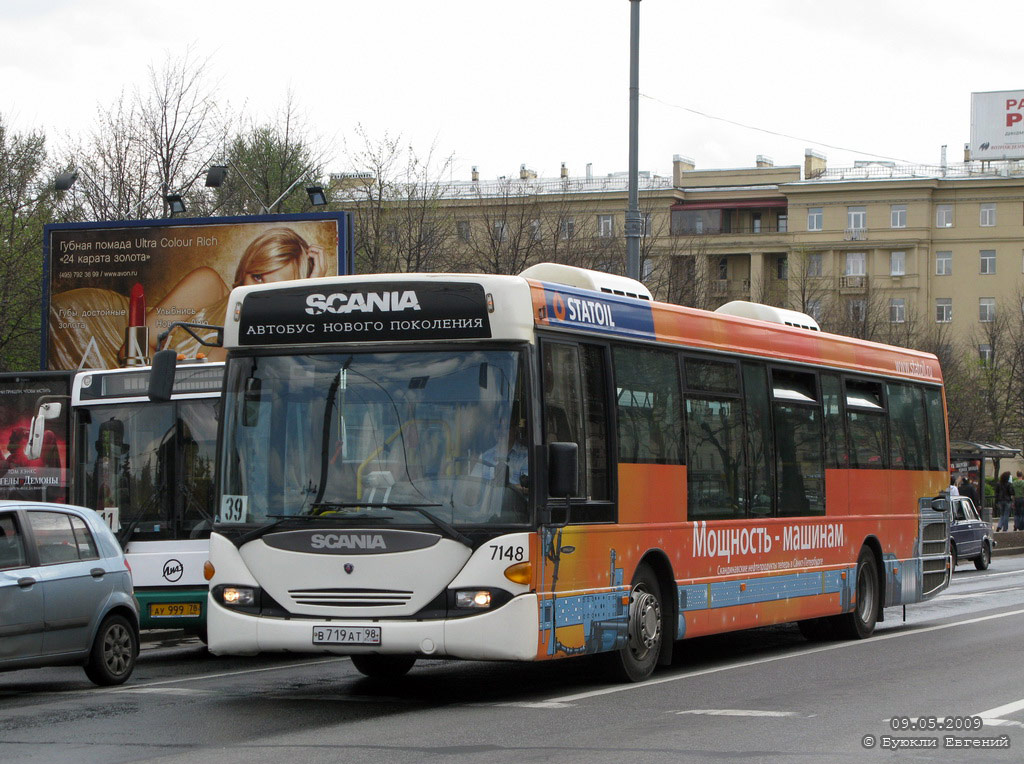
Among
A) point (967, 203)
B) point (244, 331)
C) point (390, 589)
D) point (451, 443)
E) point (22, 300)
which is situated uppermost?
point (967, 203)

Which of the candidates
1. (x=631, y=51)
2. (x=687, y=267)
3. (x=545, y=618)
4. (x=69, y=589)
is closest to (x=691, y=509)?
(x=545, y=618)

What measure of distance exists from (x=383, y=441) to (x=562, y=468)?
120 centimetres

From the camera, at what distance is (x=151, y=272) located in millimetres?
27344

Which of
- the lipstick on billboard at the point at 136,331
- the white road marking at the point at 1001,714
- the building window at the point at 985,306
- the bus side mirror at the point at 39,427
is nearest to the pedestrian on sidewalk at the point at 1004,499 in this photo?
the lipstick on billboard at the point at 136,331

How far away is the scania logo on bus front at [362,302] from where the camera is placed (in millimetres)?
10891

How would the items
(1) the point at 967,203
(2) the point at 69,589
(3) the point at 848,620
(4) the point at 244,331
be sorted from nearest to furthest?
(4) the point at 244,331
(2) the point at 69,589
(3) the point at 848,620
(1) the point at 967,203

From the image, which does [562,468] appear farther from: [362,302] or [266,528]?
[266,528]

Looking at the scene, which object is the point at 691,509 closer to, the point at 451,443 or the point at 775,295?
the point at 451,443

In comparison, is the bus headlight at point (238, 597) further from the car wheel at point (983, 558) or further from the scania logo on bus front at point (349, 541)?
the car wheel at point (983, 558)

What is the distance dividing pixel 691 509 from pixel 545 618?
9.00 ft

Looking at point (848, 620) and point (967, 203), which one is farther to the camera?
point (967, 203)

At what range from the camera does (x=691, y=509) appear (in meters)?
13.0

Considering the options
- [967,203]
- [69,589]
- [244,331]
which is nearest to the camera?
[244,331]
